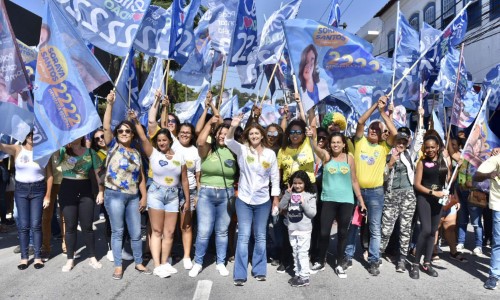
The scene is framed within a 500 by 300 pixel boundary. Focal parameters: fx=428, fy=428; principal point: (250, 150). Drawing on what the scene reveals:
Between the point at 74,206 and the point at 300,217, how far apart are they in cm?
276

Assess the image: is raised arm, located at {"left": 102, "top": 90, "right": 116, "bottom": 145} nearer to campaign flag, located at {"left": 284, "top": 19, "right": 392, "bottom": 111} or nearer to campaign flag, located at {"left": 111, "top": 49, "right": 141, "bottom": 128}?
campaign flag, located at {"left": 111, "top": 49, "right": 141, "bottom": 128}

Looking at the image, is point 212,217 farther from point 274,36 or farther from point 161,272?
point 274,36

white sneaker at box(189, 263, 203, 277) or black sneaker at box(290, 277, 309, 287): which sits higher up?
black sneaker at box(290, 277, 309, 287)

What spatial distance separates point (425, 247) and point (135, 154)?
12.4 feet

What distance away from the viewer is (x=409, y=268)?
5426mm

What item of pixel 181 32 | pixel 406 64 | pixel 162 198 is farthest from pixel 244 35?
pixel 406 64

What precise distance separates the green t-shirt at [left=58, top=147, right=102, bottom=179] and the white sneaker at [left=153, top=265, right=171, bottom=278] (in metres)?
1.45

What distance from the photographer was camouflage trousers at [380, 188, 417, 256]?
17.7ft

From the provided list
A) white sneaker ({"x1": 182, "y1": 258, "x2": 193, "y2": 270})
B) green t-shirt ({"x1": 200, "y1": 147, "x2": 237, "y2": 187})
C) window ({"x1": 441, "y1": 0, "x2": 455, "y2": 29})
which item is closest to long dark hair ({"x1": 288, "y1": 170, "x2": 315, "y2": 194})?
green t-shirt ({"x1": 200, "y1": 147, "x2": 237, "y2": 187})

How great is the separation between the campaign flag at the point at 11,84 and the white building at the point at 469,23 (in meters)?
12.0

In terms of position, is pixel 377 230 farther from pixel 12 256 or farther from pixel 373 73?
pixel 12 256

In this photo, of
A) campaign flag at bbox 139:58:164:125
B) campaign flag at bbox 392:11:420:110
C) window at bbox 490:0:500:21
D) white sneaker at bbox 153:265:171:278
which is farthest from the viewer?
window at bbox 490:0:500:21

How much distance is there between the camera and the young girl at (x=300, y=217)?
480 centimetres

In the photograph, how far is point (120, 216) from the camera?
16.4ft
